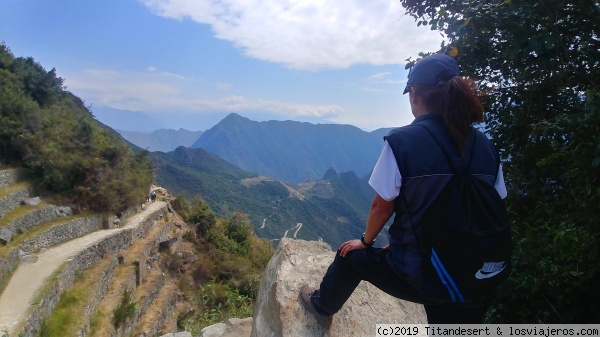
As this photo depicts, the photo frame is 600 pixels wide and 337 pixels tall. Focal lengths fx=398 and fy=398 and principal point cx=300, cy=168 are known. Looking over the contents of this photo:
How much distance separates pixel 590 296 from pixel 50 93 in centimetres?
2327

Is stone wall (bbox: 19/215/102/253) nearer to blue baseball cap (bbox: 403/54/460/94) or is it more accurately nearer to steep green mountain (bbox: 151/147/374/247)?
blue baseball cap (bbox: 403/54/460/94)

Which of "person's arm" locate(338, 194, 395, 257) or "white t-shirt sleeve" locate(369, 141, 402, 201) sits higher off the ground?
"white t-shirt sleeve" locate(369, 141, 402, 201)

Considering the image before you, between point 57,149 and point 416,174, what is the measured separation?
17.9m

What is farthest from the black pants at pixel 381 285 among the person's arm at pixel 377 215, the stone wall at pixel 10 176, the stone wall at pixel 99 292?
the stone wall at pixel 10 176

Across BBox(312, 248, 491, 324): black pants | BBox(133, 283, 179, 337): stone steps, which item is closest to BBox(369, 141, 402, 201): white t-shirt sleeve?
BBox(312, 248, 491, 324): black pants

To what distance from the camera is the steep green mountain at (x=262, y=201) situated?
56.0m

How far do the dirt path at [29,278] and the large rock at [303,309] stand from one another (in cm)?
739

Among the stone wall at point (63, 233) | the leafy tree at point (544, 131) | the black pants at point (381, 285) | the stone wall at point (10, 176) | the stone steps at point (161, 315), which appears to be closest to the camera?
the black pants at point (381, 285)

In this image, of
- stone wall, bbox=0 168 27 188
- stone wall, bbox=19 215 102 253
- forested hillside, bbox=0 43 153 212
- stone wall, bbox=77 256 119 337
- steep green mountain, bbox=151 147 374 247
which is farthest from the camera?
steep green mountain, bbox=151 147 374 247

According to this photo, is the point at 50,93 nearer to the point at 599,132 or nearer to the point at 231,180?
the point at 599,132

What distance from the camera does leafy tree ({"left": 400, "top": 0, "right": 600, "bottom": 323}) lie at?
2.78 meters

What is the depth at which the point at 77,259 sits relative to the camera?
12.8 meters

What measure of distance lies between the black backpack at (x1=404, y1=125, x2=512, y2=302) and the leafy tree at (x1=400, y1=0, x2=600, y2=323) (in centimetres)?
96

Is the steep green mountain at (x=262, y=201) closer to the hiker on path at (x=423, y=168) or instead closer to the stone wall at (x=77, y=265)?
the stone wall at (x=77, y=265)
